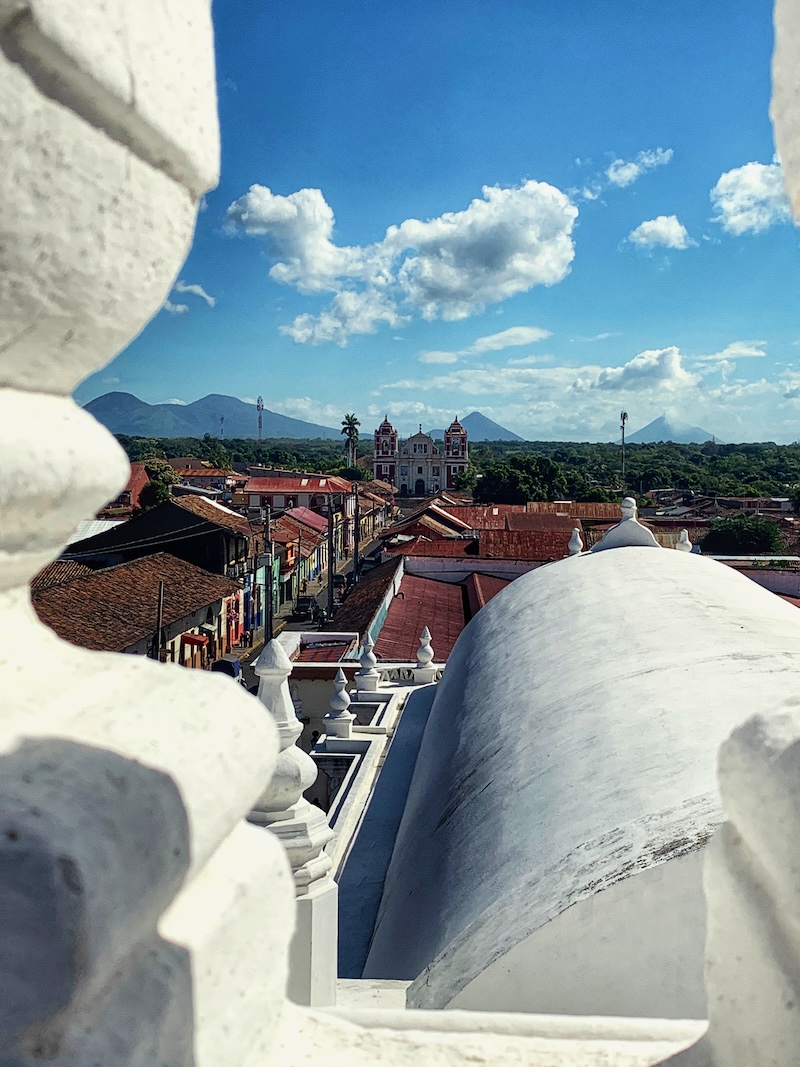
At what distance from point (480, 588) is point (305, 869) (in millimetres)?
14689

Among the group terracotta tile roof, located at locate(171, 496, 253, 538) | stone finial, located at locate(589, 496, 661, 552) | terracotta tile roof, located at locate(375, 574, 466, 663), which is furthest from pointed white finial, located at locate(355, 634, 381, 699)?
terracotta tile roof, located at locate(171, 496, 253, 538)

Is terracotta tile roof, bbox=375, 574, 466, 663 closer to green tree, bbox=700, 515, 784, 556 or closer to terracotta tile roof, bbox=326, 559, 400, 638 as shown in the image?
terracotta tile roof, bbox=326, 559, 400, 638

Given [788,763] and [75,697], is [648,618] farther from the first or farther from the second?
[75,697]

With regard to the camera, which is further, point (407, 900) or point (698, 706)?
point (407, 900)

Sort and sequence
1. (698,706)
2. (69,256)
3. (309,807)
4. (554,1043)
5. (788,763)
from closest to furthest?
(69,256), (788,763), (554,1043), (309,807), (698,706)

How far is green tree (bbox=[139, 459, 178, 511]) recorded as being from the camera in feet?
156

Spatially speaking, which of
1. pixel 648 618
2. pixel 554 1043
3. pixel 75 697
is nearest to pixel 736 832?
pixel 554 1043

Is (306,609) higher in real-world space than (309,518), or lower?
lower

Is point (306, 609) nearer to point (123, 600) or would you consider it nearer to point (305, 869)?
point (123, 600)

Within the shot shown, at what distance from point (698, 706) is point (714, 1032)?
309 cm

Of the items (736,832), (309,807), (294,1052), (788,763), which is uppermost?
(788,763)

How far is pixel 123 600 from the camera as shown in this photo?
19781 millimetres

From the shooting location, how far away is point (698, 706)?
4.61 m

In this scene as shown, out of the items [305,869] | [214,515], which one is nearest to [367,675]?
[305,869]
